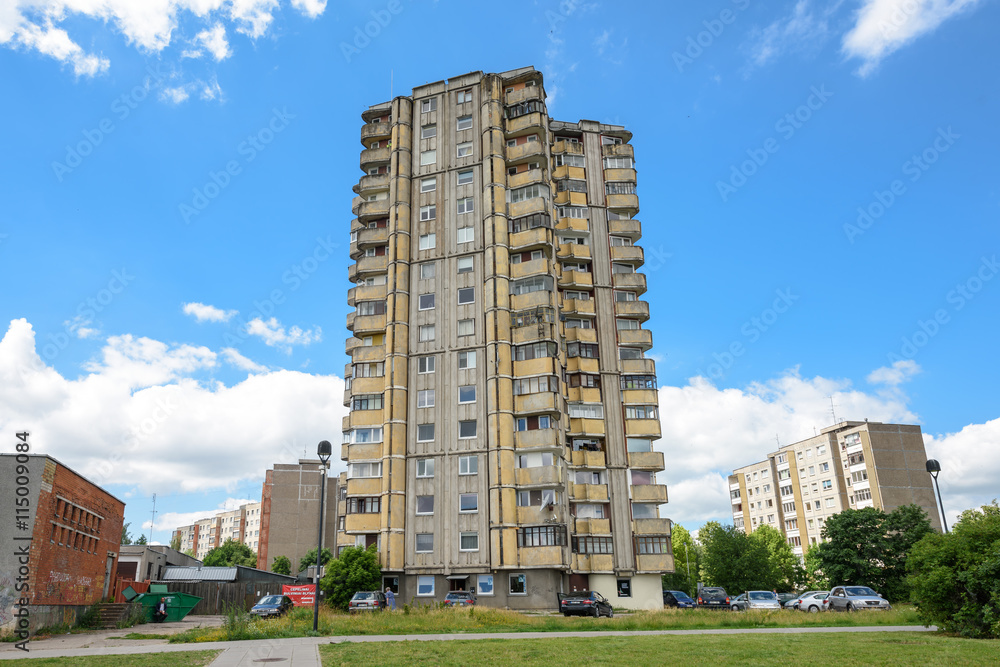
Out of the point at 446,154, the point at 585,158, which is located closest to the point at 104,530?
the point at 446,154

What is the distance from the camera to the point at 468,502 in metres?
48.0

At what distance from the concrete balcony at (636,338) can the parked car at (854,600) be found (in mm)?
23675

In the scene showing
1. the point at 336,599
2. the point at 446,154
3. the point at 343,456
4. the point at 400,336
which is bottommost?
the point at 336,599

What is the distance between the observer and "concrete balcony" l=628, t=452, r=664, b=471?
2158 inches

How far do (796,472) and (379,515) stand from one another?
8852 centimetres

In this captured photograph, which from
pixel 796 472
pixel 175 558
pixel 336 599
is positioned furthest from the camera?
pixel 796 472

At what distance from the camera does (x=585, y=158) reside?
6469 centimetres

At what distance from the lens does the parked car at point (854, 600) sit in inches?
1512

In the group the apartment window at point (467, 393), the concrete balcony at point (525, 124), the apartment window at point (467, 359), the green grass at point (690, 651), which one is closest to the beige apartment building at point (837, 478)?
the apartment window at point (467, 393)

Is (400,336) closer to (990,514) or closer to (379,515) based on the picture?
(379,515)

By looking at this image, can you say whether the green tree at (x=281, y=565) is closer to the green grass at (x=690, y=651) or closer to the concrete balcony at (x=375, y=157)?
the concrete balcony at (x=375, y=157)

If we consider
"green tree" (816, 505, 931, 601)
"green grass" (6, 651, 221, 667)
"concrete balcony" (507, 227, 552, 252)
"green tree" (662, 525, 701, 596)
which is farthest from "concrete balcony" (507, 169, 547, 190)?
"green tree" (662, 525, 701, 596)

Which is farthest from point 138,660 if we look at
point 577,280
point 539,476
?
point 577,280

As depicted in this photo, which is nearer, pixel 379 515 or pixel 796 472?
pixel 379 515
